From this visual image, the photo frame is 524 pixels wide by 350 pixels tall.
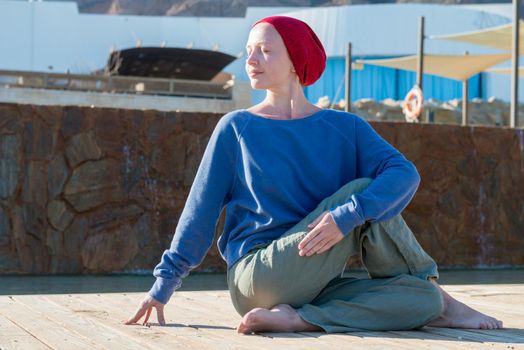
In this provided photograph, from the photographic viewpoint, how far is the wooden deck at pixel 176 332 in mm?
2537

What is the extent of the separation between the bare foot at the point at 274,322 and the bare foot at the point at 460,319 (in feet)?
1.28

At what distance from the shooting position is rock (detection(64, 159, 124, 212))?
6488 mm

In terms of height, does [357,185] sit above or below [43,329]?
above

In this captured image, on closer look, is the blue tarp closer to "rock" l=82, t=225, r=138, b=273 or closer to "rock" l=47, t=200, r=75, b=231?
"rock" l=82, t=225, r=138, b=273

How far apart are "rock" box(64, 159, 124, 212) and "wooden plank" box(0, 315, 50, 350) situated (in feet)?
11.7

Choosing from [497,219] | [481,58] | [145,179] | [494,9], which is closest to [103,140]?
[145,179]

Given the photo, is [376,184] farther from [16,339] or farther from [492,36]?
[492,36]

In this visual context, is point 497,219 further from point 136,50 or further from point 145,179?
point 136,50

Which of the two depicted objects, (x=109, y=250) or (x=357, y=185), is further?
(x=109, y=250)

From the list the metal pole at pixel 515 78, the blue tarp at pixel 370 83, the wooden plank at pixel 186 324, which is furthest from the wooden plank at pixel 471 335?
the blue tarp at pixel 370 83

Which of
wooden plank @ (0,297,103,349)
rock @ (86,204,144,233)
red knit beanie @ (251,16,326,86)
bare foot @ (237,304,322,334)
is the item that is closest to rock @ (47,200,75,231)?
rock @ (86,204,144,233)

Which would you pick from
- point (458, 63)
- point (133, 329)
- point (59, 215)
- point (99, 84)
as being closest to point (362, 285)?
point (133, 329)

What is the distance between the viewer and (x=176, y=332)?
2.80 m

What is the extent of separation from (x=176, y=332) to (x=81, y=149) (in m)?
3.83
